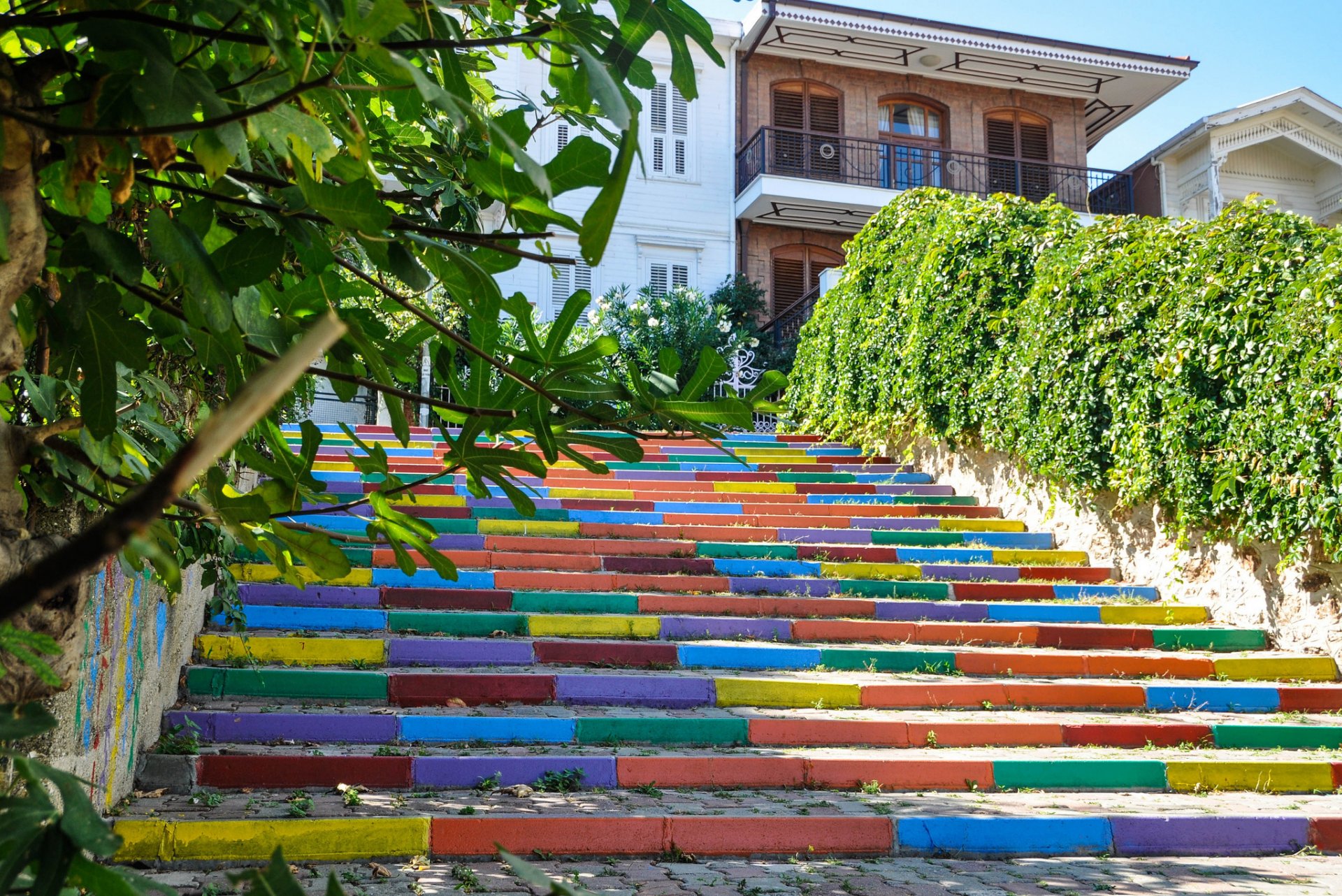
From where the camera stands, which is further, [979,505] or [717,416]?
[979,505]

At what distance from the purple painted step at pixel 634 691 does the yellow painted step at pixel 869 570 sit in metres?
2.10

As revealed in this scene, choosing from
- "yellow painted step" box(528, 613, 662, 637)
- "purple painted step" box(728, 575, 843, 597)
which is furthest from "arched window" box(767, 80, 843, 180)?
"yellow painted step" box(528, 613, 662, 637)

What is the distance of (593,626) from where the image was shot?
5.86 metres

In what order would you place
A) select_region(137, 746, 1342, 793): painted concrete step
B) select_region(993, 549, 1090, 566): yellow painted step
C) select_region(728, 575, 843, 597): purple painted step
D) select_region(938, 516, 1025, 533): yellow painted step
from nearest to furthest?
1. select_region(137, 746, 1342, 793): painted concrete step
2. select_region(728, 575, 843, 597): purple painted step
3. select_region(993, 549, 1090, 566): yellow painted step
4. select_region(938, 516, 1025, 533): yellow painted step

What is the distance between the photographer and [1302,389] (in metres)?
5.80

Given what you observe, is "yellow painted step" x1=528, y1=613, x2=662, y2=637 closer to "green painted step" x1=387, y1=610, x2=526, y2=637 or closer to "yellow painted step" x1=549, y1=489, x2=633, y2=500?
"green painted step" x1=387, y1=610, x2=526, y2=637

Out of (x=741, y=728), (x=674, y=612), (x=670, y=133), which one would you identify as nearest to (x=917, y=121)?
(x=670, y=133)

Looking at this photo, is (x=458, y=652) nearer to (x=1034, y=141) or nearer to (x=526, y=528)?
(x=526, y=528)

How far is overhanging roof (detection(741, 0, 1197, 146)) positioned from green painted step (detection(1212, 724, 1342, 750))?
13.3 m

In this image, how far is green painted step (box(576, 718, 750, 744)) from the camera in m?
4.72

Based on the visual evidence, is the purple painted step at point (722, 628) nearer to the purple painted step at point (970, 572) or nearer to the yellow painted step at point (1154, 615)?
the purple painted step at point (970, 572)

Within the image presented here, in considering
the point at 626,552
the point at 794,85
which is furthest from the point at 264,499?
the point at 794,85

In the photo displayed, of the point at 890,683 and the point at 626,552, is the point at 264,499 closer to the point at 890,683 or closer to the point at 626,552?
the point at 890,683

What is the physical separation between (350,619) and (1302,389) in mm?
5424
